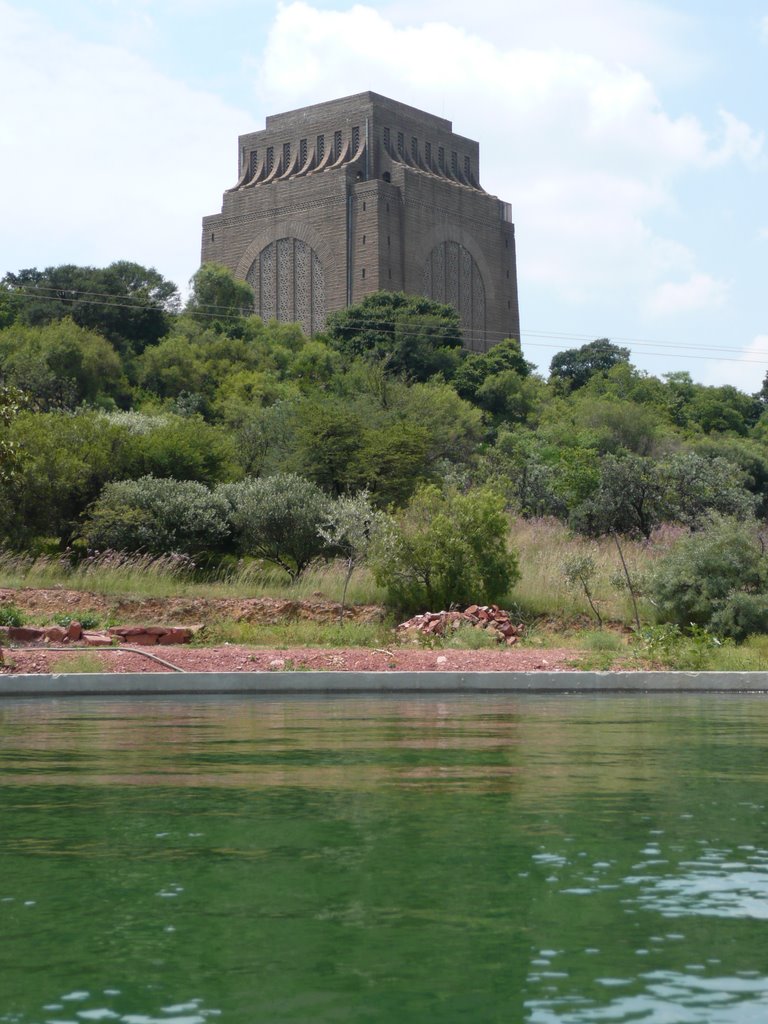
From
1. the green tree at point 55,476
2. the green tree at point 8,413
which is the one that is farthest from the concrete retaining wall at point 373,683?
the green tree at point 55,476

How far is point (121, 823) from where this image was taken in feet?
22.2

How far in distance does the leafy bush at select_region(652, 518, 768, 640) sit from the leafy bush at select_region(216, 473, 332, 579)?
30.0 ft

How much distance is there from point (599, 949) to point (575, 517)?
34.8m

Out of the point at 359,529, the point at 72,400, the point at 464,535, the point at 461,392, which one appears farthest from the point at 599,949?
the point at 461,392

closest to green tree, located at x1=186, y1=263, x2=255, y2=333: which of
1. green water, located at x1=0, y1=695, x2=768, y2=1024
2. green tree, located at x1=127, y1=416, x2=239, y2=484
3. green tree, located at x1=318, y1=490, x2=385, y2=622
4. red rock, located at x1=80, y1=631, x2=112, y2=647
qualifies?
green tree, located at x1=127, y1=416, x2=239, y2=484

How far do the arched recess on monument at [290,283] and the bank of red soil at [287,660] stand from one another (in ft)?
271

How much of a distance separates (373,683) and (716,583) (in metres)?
8.84

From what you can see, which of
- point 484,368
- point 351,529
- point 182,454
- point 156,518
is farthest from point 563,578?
point 484,368

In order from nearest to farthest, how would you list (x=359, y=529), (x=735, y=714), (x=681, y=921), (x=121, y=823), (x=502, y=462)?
(x=681, y=921), (x=121, y=823), (x=735, y=714), (x=359, y=529), (x=502, y=462)

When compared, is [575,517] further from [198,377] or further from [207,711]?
[198,377]

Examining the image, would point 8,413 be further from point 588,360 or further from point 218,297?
point 588,360

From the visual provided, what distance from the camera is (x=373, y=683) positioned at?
17.2m

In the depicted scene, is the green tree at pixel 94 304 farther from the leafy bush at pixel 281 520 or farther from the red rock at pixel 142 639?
the red rock at pixel 142 639

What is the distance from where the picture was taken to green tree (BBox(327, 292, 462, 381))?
263ft
